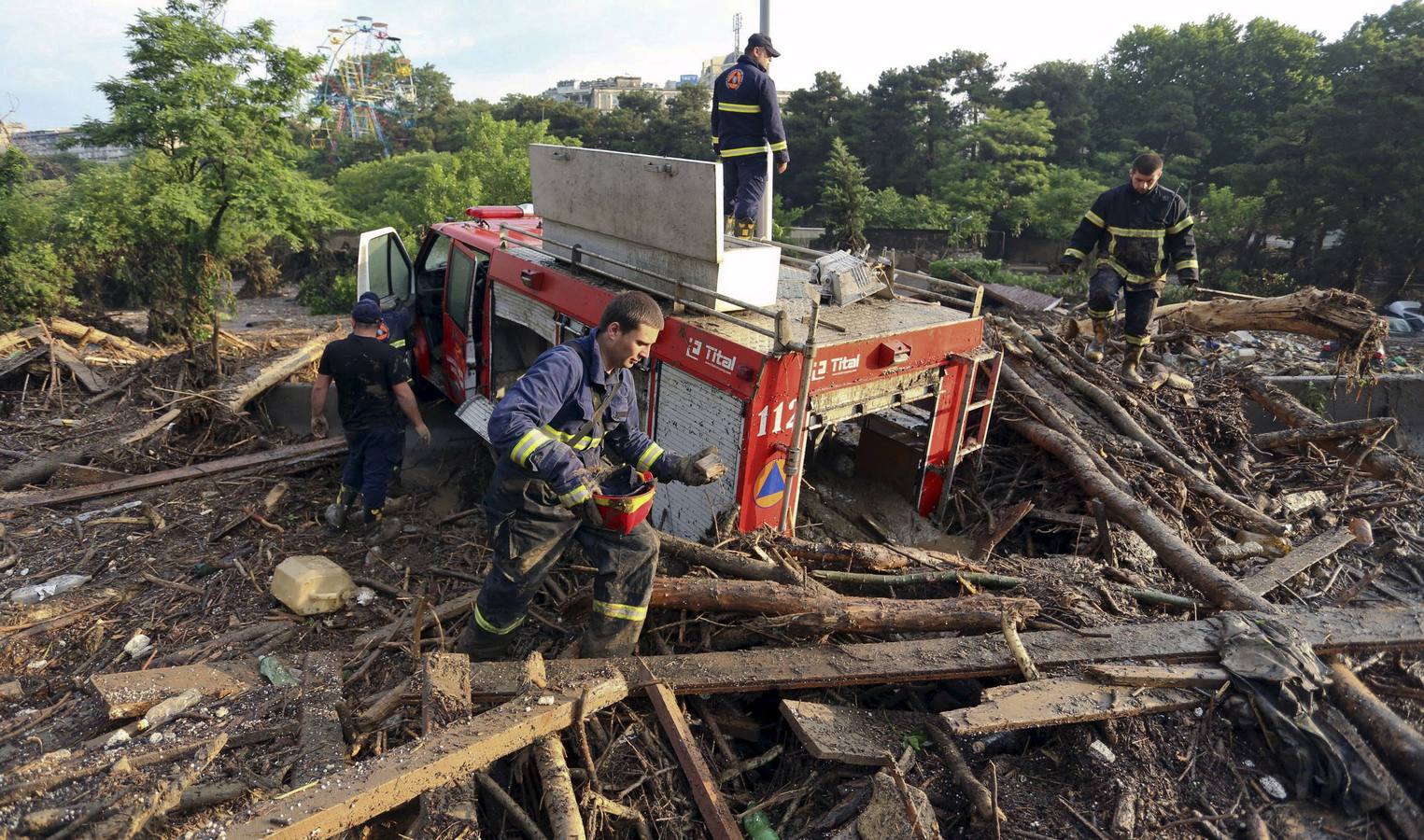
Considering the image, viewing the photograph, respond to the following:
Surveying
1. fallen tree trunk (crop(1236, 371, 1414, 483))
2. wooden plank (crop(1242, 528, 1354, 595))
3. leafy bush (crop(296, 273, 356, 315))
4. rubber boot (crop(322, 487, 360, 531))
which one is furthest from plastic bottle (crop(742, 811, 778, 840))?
leafy bush (crop(296, 273, 356, 315))

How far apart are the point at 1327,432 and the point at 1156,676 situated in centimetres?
507

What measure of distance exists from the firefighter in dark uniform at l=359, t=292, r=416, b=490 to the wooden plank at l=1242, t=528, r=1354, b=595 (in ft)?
18.5

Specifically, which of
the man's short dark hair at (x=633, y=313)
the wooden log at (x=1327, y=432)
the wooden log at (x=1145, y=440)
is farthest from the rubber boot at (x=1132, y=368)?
the man's short dark hair at (x=633, y=313)

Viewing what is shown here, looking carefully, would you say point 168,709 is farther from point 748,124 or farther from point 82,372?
point 82,372

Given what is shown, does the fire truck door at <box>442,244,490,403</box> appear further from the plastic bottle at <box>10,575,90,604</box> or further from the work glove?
the work glove

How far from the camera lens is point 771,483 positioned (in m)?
4.06

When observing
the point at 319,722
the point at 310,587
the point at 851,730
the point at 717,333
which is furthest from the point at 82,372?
the point at 851,730

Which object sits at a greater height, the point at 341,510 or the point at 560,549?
the point at 560,549

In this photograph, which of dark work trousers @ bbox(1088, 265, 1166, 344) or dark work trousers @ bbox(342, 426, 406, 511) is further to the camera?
dark work trousers @ bbox(1088, 265, 1166, 344)

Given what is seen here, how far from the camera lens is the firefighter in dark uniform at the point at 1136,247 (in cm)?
617

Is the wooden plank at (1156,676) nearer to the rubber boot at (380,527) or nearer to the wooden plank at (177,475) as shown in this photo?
the rubber boot at (380,527)

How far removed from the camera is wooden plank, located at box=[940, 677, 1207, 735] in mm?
2859

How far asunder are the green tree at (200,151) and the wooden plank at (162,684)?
11.8m

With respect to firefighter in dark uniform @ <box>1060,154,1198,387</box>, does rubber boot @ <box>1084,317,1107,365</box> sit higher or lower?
lower
